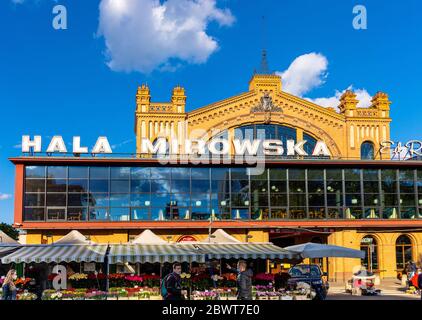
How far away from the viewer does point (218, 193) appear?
35.8 meters

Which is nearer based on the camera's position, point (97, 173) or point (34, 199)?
point (34, 199)

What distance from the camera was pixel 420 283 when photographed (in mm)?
19469

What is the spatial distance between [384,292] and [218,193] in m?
12.4

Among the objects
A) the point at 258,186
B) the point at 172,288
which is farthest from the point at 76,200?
the point at 172,288

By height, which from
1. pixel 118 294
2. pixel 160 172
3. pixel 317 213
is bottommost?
pixel 118 294

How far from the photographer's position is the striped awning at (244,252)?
74.9 feet

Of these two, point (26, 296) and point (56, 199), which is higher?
point (56, 199)

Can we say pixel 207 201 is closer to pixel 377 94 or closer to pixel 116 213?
pixel 116 213

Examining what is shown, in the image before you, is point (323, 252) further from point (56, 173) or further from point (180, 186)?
point (56, 173)

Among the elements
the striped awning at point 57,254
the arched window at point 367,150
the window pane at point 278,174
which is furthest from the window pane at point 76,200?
the arched window at point 367,150

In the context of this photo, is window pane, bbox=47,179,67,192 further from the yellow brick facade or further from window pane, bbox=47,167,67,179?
the yellow brick facade

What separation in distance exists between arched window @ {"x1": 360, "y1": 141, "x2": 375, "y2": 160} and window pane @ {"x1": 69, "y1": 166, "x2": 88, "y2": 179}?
26365 millimetres

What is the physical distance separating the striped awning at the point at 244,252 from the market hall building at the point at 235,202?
30.6 feet
